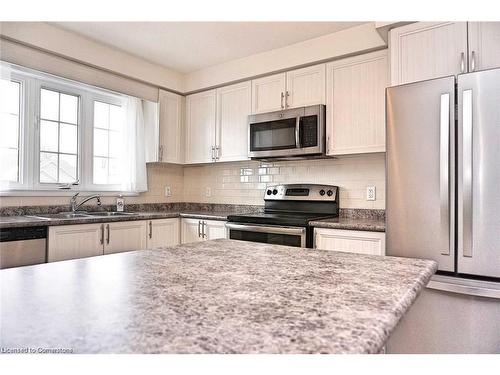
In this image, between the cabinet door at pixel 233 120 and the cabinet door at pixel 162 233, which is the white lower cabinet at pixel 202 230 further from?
the cabinet door at pixel 233 120

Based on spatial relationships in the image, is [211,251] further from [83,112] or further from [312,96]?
[83,112]

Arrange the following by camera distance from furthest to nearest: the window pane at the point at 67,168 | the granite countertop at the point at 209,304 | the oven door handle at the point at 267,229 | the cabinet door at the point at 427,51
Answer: the window pane at the point at 67,168, the oven door handle at the point at 267,229, the cabinet door at the point at 427,51, the granite countertop at the point at 209,304

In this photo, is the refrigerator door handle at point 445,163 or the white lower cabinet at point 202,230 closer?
the refrigerator door handle at point 445,163

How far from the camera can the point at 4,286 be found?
0.76 meters

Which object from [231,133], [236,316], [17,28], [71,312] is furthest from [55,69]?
[236,316]

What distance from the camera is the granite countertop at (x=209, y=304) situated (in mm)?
494

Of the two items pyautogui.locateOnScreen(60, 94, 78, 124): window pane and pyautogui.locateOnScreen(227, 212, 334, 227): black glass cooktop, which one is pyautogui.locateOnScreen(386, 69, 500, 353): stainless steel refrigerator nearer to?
pyautogui.locateOnScreen(227, 212, 334, 227): black glass cooktop

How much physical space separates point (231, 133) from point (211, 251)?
2.35 m

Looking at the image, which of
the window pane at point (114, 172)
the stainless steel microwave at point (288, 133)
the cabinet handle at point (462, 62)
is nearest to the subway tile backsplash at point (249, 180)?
the window pane at point (114, 172)

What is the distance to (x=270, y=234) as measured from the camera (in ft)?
8.77

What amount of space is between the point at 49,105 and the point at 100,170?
0.74m

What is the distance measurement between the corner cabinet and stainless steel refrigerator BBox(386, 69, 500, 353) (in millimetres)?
1022

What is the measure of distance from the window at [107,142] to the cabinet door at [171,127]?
16.6 inches

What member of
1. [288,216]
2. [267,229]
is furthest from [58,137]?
[288,216]
